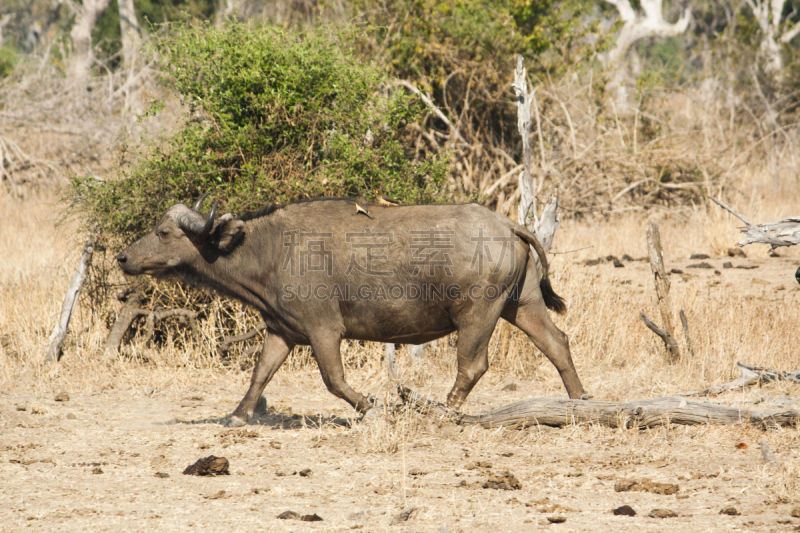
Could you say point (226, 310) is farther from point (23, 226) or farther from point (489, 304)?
point (23, 226)

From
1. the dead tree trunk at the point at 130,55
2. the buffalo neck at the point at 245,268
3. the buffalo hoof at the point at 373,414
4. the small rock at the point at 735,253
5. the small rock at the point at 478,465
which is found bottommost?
the small rock at the point at 478,465

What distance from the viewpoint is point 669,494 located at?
500cm

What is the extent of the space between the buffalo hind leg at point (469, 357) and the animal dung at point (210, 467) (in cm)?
202

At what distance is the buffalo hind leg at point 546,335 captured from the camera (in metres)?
7.10

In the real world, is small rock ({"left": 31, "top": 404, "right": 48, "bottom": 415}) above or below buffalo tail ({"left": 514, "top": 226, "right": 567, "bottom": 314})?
below

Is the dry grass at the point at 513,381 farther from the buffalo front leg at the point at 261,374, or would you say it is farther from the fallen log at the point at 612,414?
the buffalo front leg at the point at 261,374

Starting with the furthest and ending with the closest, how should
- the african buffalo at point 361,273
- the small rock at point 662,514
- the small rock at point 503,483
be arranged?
the african buffalo at point 361,273 → the small rock at point 503,483 → the small rock at point 662,514

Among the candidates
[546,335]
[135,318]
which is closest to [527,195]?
[546,335]

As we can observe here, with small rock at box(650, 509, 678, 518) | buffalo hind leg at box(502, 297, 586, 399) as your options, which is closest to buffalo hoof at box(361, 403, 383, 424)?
buffalo hind leg at box(502, 297, 586, 399)


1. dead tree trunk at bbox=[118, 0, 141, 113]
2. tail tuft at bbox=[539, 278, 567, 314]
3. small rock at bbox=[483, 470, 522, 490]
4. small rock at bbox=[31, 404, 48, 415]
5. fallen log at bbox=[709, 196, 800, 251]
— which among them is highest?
dead tree trunk at bbox=[118, 0, 141, 113]

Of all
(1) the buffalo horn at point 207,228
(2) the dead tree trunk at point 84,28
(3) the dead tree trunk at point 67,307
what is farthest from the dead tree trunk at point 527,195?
(2) the dead tree trunk at point 84,28

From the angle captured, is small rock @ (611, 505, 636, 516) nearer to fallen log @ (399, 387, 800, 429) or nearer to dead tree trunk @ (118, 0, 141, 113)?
fallen log @ (399, 387, 800, 429)

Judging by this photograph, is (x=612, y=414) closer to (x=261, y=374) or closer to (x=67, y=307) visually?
(x=261, y=374)

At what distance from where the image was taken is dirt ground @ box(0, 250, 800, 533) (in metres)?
4.62
